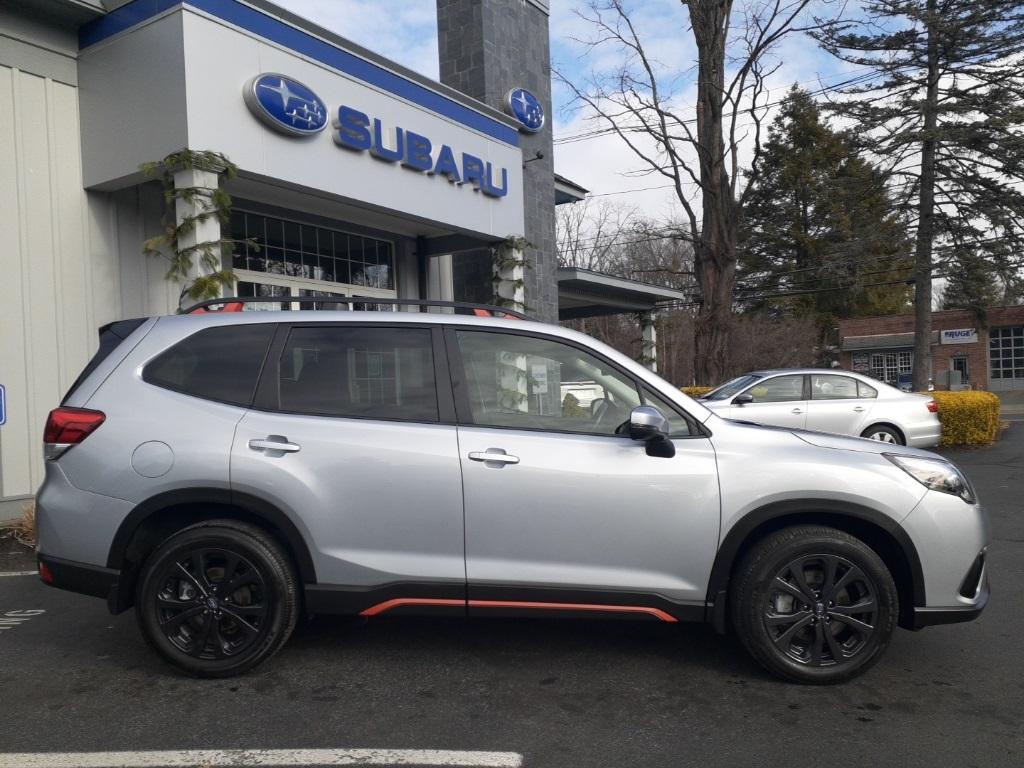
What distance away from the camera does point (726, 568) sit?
372 cm

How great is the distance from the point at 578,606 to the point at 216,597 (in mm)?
1728

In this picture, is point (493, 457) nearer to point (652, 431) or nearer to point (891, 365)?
point (652, 431)

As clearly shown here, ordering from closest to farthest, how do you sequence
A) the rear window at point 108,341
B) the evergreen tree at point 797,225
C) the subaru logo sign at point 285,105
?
the rear window at point 108,341
the subaru logo sign at point 285,105
the evergreen tree at point 797,225

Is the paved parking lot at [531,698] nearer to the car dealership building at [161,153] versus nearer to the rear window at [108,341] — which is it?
the rear window at [108,341]

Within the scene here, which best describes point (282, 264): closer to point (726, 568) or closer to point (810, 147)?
point (726, 568)

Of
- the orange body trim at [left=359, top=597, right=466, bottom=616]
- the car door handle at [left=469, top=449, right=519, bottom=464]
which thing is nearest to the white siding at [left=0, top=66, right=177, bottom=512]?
the orange body trim at [left=359, top=597, right=466, bottom=616]

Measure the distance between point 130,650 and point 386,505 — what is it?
185 cm

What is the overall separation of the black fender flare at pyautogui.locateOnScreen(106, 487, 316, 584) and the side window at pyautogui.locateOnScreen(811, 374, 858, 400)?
9366 millimetres

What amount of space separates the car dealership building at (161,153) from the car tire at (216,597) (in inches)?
163

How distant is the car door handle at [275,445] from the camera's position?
3.76 metres

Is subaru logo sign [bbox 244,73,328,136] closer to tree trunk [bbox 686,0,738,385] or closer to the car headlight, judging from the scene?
the car headlight

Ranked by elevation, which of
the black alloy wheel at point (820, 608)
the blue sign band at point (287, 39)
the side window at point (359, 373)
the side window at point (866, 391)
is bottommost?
the black alloy wheel at point (820, 608)

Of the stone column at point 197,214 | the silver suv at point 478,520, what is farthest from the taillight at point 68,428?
the stone column at point 197,214

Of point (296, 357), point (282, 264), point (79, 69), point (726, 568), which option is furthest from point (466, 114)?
point (726, 568)
